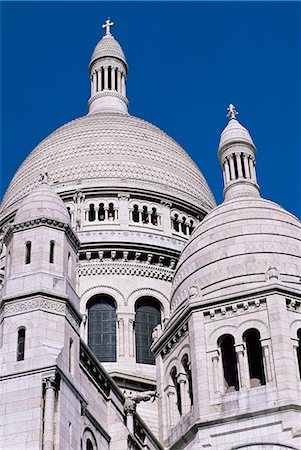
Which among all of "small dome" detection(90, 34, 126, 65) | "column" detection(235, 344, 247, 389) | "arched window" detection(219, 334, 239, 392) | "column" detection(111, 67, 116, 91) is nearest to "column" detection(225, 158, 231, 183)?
"arched window" detection(219, 334, 239, 392)

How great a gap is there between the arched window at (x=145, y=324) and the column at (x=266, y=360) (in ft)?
35.4

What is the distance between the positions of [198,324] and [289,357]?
10.0 feet

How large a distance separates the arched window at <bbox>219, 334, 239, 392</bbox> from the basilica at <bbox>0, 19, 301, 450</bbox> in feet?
0.11

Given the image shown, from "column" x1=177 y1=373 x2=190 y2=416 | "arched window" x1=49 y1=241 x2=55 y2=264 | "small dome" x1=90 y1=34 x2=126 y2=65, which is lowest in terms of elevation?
"column" x1=177 y1=373 x2=190 y2=416

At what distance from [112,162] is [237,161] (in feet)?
23.9

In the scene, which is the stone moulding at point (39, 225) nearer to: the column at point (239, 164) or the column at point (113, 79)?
the column at point (239, 164)

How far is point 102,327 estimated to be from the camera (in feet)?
129

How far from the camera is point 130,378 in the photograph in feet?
120

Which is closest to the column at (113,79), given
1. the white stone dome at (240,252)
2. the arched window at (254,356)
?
the white stone dome at (240,252)

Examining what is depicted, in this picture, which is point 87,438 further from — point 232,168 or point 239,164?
point 239,164

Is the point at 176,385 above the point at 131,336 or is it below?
below

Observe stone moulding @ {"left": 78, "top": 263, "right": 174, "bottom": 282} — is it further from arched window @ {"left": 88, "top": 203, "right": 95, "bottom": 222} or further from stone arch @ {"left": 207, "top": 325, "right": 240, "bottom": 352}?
stone arch @ {"left": 207, "top": 325, "right": 240, "bottom": 352}

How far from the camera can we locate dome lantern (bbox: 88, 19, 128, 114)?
2117 inches

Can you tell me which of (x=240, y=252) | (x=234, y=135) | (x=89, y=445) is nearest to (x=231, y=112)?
(x=234, y=135)
